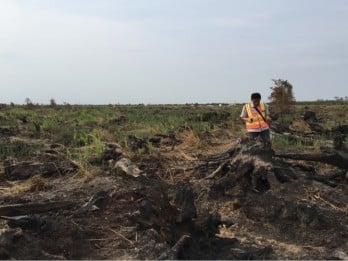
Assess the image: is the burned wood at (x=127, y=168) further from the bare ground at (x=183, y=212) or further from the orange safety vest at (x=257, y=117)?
the orange safety vest at (x=257, y=117)

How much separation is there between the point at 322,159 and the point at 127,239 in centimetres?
367

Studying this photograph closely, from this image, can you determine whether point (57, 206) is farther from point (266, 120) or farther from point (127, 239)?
point (266, 120)

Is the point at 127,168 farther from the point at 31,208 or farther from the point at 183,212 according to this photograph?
the point at 183,212

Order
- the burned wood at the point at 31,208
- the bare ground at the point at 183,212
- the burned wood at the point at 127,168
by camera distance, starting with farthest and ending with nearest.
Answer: the burned wood at the point at 127,168
the burned wood at the point at 31,208
the bare ground at the point at 183,212

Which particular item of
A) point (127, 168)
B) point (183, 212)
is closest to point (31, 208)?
point (183, 212)

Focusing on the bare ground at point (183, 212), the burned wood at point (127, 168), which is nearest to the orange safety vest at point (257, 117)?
the bare ground at point (183, 212)

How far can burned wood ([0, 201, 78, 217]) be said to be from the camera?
6.42 m

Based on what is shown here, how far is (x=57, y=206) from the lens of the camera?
22.2ft

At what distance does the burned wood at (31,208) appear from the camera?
6.42m

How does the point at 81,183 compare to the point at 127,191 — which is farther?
the point at 81,183

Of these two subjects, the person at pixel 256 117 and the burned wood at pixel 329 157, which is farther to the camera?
the person at pixel 256 117

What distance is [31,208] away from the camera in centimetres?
657

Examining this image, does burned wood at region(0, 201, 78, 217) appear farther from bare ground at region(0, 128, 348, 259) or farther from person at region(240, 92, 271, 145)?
person at region(240, 92, 271, 145)

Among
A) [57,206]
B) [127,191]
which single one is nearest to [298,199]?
[127,191]
